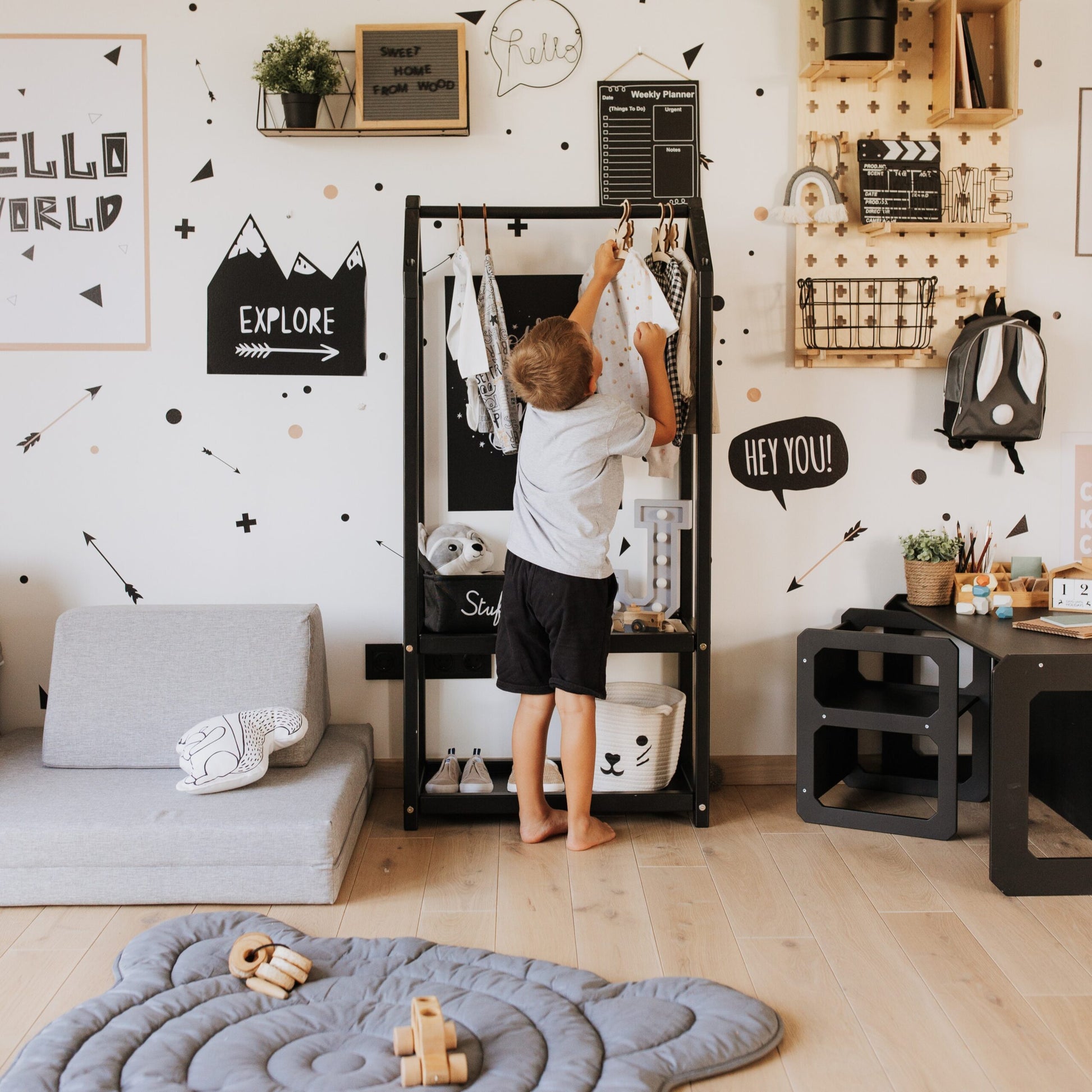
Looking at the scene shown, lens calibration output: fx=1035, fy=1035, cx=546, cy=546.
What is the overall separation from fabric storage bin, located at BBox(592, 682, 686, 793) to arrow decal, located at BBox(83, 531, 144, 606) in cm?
140

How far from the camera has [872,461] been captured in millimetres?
3107

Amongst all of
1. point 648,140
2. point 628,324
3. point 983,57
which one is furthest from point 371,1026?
point 983,57

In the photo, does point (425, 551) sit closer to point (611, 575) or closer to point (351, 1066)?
point (611, 575)

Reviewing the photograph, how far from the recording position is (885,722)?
2705 millimetres

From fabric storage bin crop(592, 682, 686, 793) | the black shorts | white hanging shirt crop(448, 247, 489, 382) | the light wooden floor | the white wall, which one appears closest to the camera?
the light wooden floor

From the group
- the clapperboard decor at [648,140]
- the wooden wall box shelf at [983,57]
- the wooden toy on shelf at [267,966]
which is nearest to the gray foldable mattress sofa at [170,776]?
the wooden toy on shelf at [267,966]

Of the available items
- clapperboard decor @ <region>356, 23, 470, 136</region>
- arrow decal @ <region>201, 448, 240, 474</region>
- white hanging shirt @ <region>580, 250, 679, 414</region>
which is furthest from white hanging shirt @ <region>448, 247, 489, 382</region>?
arrow decal @ <region>201, 448, 240, 474</region>

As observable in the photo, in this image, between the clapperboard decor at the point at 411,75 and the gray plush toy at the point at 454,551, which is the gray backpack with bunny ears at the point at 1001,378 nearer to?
the gray plush toy at the point at 454,551

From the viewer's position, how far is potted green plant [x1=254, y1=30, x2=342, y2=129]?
2758 mm

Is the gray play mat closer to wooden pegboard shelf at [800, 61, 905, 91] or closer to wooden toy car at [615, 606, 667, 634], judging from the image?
wooden toy car at [615, 606, 667, 634]

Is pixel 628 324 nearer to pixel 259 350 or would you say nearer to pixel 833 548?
pixel 833 548

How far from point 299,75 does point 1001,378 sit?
2.08 meters

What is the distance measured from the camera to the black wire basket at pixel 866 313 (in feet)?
9.86

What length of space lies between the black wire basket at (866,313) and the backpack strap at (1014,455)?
397 mm
